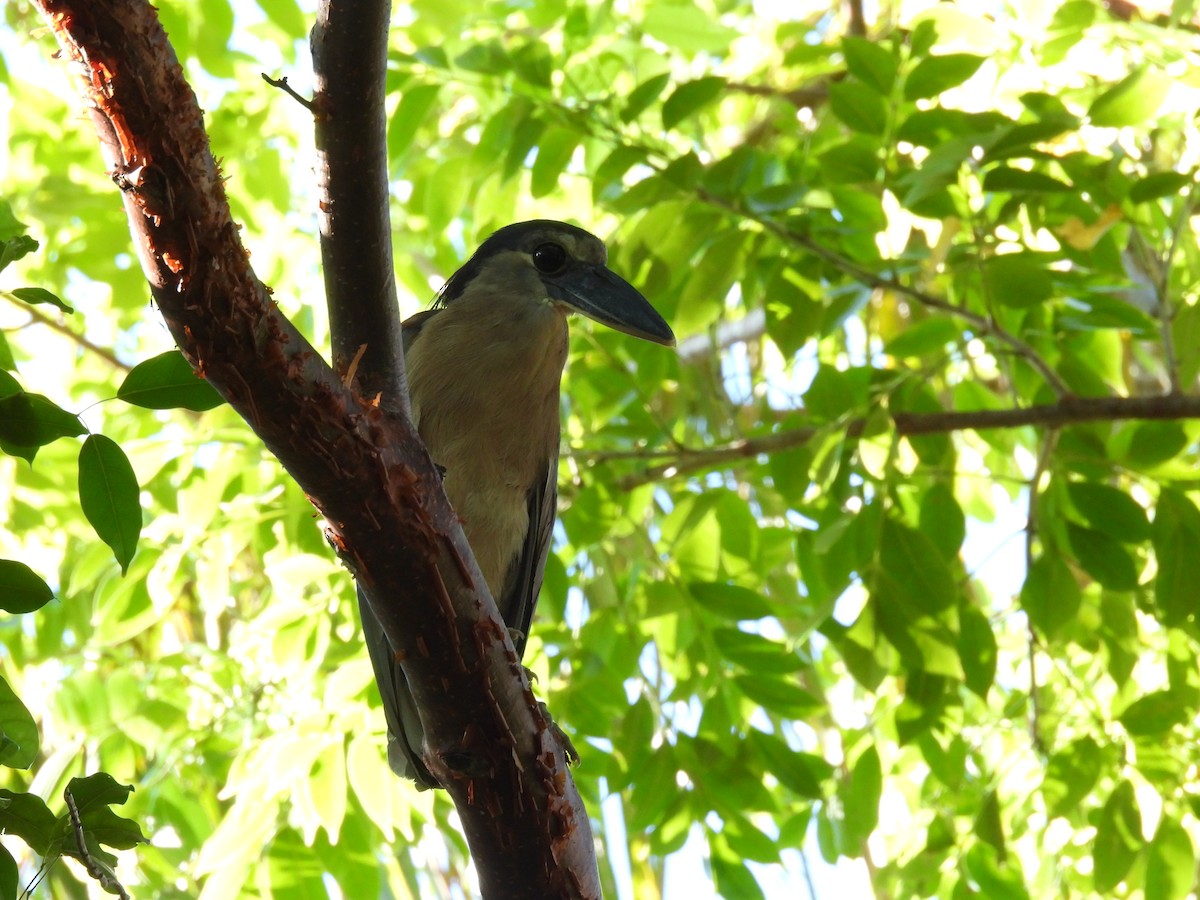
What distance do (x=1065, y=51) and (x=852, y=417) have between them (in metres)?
0.90

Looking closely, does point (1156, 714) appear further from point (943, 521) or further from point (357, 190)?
point (357, 190)

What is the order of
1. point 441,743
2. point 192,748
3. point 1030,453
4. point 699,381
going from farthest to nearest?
Result: point 1030,453, point 699,381, point 192,748, point 441,743

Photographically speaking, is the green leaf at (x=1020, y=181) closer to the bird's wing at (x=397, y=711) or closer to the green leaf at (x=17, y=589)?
the bird's wing at (x=397, y=711)

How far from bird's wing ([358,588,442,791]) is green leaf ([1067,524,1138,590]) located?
1331 mm

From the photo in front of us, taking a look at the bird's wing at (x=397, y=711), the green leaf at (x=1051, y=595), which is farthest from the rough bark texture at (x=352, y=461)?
the green leaf at (x=1051, y=595)

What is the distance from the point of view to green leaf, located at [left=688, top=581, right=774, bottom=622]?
8.11ft

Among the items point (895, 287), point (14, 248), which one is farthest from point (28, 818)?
point (895, 287)

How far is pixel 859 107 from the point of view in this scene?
2412mm

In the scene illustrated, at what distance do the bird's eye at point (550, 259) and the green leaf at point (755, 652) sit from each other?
878mm

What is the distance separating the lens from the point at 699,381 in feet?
10.4

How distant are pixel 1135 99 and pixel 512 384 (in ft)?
4.30

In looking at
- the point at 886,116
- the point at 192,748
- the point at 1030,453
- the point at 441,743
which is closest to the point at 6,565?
the point at 441,743

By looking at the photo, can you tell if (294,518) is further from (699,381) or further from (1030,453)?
(1030,453)

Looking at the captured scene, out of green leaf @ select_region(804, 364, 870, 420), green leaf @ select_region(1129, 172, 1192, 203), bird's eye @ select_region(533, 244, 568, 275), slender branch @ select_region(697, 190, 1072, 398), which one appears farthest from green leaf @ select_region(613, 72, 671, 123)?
green leaf @ select_region(1129, 172, 1192, 203)
